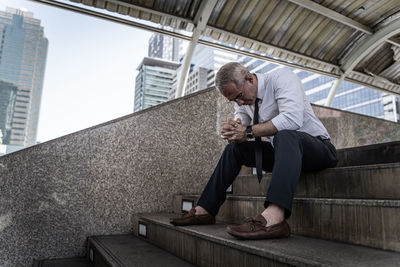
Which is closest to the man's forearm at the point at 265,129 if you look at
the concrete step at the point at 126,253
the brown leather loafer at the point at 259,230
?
the brown leather loafer at the point at 259,230

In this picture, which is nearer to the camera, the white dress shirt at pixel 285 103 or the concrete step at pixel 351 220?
the concrete step at pixel 351 220

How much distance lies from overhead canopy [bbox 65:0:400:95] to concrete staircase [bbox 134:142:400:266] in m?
2.59

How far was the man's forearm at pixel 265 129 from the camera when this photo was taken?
117 cm

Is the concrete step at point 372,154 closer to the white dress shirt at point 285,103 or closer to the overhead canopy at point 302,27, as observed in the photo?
the white dress shirt at point 285,103

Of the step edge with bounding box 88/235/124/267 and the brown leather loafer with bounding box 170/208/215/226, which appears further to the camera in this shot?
the brown leather loafer with bounding box 170/208/215/226

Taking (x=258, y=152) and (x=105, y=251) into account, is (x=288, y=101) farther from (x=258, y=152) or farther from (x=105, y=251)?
(x=105, y=251)

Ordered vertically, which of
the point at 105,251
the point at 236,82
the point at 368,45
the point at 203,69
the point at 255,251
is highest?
the point at 203,69

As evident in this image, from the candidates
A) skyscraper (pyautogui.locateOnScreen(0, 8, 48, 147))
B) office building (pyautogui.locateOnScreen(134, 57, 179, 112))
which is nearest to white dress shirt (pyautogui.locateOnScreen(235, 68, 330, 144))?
office building (pyautogui.locateOnScreen(134, 57, 179, 112))

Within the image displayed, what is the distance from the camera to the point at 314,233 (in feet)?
3.26

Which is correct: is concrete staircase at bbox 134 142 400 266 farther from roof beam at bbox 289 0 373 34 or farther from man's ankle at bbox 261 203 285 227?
roof beam at bbox 289 0 373 34

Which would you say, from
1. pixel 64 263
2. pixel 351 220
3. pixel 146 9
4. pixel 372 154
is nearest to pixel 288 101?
pixel 351 220

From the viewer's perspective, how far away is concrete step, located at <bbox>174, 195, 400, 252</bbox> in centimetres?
77

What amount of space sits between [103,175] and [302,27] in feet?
11.9

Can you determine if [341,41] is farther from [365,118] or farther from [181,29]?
[181,29]
